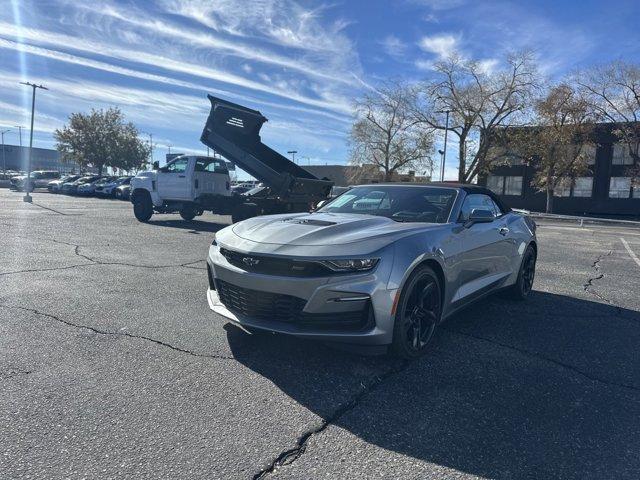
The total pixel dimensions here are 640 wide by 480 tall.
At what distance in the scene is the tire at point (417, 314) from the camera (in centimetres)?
353

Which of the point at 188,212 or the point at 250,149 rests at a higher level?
the point at 250,149

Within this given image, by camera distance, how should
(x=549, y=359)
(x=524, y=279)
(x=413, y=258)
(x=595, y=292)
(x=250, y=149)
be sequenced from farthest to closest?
(x=250, y=149), (x=595, y=292), (x=524, y=279), (x=549, y=359), (x=413, y=258)

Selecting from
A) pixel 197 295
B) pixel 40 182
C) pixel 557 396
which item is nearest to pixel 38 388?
pixel 197 295

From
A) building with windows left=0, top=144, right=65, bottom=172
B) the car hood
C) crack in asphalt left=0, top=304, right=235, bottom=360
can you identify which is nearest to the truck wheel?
crack in asphalt left=0, top=304, right=235, bottom=360

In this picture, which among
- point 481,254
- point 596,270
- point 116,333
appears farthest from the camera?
point 596,270

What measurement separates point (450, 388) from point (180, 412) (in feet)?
6.17

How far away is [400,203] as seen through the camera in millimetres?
4906

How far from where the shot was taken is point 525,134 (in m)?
36.3

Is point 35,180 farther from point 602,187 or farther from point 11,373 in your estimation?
point 602,187

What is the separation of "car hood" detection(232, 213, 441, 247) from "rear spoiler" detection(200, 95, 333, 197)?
384 inches

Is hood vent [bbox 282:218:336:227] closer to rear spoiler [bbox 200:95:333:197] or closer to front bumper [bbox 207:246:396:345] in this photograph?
front bumper [bbox 207:246:396:345]

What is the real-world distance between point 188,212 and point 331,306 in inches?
513

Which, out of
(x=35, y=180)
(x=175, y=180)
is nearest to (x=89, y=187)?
(x=35, y=180)

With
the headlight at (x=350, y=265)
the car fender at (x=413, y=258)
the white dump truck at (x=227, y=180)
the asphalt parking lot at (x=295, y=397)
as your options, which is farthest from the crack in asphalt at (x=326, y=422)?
the white dump truck at (x=227, y=180)
